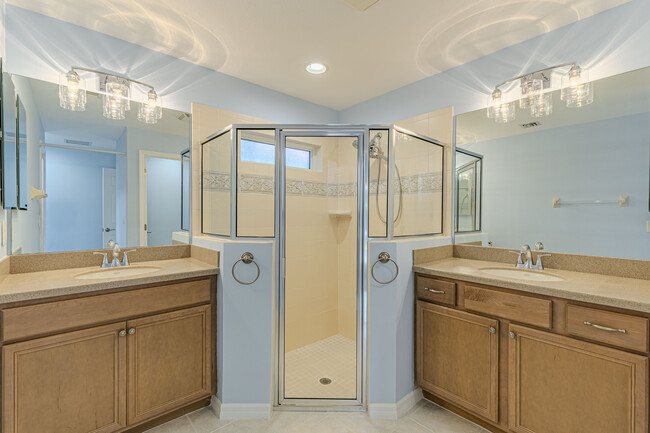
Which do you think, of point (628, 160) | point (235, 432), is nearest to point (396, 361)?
point (235, 432)

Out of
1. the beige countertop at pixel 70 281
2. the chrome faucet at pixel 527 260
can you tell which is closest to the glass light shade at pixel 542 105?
the chrome faucet at pixel 527 260

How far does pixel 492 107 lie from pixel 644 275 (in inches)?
53.1

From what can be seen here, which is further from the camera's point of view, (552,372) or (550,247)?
(550,247)

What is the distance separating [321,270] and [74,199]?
166 centimetres

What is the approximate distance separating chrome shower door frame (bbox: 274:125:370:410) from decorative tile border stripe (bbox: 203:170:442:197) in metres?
0.07

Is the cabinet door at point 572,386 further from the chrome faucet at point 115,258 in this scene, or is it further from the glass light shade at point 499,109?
the chrome faucet at point 115,258

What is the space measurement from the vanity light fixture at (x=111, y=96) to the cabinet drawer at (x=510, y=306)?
7.96 feet

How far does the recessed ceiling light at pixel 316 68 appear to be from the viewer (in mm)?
2377

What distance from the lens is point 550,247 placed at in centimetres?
195

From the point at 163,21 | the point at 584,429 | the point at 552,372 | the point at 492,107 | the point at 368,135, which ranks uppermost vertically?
the point at 163,21

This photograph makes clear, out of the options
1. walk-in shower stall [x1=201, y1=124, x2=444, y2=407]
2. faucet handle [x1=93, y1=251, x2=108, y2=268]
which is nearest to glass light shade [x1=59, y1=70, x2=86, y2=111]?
walk-in shower stall [x1=201, y1=124, x2=444, y2=407]

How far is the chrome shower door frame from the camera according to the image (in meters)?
1.97

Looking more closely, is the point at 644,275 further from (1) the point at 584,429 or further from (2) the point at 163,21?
(2) the point at 163,21

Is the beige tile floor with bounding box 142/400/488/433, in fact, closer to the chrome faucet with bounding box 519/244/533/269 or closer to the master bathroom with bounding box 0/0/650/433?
the master bathroom with bounding box 0/0/650/433
